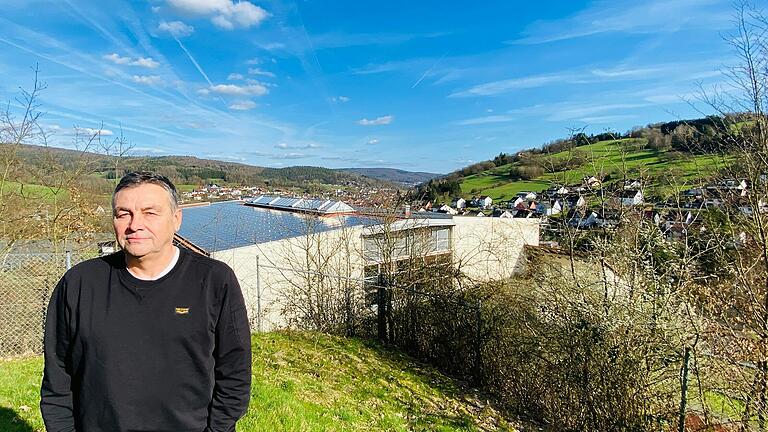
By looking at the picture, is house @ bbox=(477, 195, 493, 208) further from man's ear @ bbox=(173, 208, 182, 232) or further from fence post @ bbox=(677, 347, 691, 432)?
man's ear @ bbox=(173, 208, 182, 232)

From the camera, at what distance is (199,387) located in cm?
170

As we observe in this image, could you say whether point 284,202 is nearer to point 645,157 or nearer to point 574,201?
point 574,201

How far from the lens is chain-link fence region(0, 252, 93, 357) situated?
6391mm

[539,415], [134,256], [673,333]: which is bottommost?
[539,415]

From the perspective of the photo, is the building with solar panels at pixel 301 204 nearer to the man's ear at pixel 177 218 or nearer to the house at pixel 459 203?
the house at pixel 459 203

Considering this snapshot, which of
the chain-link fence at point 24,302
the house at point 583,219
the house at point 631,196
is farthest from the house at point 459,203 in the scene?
the chain-link fence at point 24,302

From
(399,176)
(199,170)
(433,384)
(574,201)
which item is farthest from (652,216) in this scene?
(399,176)

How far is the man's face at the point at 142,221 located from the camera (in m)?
1.64

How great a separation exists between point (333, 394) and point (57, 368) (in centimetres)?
420

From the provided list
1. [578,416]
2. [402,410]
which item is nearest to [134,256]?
[402,410]

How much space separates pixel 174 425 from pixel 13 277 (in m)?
6.85

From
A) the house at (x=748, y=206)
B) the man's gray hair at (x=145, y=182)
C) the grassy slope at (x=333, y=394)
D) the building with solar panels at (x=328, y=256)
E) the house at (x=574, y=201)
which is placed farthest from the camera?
the building with solar panels at (x=328, y=256)

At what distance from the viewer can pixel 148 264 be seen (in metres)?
1.68

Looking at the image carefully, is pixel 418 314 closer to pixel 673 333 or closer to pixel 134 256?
pixel 673 333
